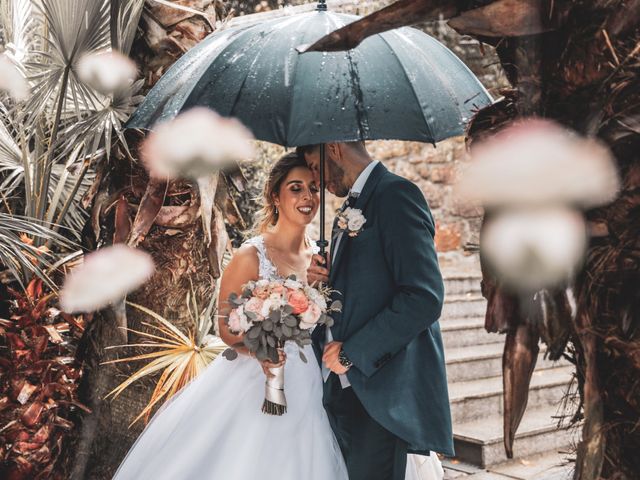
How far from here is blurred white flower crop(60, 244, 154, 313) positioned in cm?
421

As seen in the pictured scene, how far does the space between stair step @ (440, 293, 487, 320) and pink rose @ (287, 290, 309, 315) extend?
3.87 m

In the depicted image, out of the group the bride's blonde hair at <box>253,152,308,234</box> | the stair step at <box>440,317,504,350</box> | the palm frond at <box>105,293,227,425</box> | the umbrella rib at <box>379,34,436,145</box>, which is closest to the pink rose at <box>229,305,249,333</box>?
the bride's blonde hair at <box>253,152,308,234</box>

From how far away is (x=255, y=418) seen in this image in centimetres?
304

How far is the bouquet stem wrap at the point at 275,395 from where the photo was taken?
2.93 metres

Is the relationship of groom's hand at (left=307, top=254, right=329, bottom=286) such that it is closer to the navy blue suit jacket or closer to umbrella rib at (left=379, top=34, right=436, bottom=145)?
the navy blue suit jacket

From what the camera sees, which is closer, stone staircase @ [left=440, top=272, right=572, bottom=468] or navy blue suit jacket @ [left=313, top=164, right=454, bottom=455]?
navy blue suit jacket @ [left=313, top=164, right=454, bottom=455]

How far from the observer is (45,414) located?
4.33 meters

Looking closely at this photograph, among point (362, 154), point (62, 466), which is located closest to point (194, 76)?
point (362, 154)

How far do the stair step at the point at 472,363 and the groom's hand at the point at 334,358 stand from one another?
9.24 ft

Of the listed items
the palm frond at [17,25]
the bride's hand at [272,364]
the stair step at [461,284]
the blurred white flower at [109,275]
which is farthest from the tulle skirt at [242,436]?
the stair step at [461,284]

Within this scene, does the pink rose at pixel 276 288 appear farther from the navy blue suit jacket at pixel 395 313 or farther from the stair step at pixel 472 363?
the stair step at pixel 472 363

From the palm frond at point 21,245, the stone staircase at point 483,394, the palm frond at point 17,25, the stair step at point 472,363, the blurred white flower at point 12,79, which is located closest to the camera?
the palm frond at point 21,245

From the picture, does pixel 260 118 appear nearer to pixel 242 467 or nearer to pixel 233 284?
pixel 233 284

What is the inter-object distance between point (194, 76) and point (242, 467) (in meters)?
1.58
